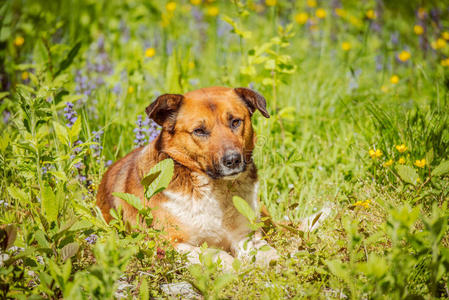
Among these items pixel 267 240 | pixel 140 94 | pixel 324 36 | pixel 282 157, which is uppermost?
pixel 324 36

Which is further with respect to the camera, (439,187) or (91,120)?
(91,120)

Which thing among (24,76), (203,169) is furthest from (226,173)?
(24,76)

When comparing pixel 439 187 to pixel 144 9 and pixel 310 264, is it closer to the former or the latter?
pixel 310 264

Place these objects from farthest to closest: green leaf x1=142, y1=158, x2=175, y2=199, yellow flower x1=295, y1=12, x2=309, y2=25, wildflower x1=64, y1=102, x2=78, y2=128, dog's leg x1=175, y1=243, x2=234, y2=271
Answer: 1. yellow flower x1=295, y1=12, x2=309, y2=25
2. wildflower x1=64, y1=102, x2=78, y2=128
3. dog's leg x1=175, y1=243, x2=234, y2=271
4. green leaf x1=142, y1=158, x2=175, y2=199

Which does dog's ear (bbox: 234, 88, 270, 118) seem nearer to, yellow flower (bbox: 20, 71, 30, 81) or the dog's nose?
the dog's nose

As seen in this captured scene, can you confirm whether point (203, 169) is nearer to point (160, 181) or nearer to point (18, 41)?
point (160, 181)

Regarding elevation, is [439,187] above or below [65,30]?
below

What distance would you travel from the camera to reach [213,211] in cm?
328

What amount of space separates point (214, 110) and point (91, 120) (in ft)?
6.01

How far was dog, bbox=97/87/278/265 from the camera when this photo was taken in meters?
3.12

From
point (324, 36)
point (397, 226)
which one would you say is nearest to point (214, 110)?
point (397, 226)

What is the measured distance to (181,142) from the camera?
3.31 meters

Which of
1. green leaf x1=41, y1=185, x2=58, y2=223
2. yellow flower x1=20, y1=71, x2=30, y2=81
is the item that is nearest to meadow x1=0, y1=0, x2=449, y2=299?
green leaf x1=41, y1=185, x2=58, y2=223

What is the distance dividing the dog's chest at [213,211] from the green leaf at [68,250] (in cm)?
83
